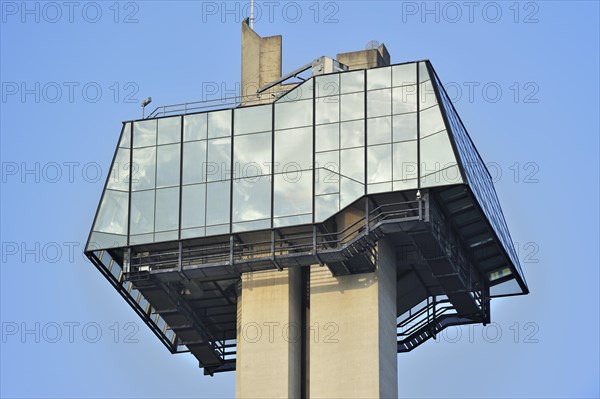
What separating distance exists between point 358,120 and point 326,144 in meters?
2.16

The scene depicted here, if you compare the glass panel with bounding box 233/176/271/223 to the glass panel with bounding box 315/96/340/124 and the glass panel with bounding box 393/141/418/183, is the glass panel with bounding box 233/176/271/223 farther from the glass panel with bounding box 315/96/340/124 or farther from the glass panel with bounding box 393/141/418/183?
the glass panel with bounding box 393/141/418/183

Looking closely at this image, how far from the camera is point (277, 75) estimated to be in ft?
393

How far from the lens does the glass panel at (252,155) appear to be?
11406cm

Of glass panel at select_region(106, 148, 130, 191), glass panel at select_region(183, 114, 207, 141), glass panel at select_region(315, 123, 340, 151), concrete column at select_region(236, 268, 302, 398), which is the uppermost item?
glass panel at select_region(183, 114, 207, 141)

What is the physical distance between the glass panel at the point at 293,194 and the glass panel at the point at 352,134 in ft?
8.44

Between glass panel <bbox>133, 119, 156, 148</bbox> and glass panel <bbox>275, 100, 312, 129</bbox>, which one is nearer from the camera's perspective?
glass panel <bbox>275, 100, 312, 129</bbox>

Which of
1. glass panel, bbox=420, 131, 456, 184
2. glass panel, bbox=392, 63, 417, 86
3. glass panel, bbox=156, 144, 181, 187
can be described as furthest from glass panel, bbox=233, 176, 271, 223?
glass panel, bbox=420, 131, 456, 184

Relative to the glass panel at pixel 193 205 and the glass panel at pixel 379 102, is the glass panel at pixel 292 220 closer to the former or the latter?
the glass panel at pixel 193 205

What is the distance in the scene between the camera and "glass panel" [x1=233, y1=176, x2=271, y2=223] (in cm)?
11300

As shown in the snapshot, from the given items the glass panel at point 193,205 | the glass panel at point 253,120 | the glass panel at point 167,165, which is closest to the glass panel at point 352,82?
the glass panel at point 253,120

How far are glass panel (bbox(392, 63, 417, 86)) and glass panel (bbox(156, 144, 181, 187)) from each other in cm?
1269

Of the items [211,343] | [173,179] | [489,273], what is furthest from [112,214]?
[489,273]

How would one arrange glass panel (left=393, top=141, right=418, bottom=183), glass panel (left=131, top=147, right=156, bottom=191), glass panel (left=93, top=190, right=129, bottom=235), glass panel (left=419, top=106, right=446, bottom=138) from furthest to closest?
glass panel (left=131, top=147, right=156, bottom=191), glass panel (left=93, top=190, right=129, bottom=235), glass panel (left=419, top=106, right=446, bottom=138), glass panel (left=393, top=141, right=418, bottom=183)

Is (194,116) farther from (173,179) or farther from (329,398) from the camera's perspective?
(329,398)
